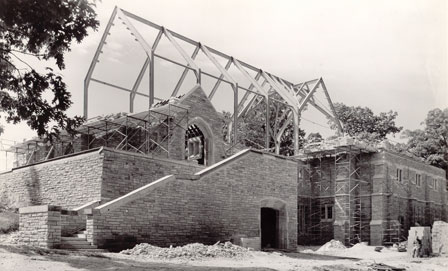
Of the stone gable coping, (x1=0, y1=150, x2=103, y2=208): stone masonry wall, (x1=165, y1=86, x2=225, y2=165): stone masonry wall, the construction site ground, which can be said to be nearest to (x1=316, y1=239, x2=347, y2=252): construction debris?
(x1=165, y1=86, x2=225, y2=165): stone masonry wall

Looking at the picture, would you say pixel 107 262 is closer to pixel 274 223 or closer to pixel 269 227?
pixel 274 223

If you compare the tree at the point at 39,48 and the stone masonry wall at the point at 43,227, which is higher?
the tree at the point at 39,48

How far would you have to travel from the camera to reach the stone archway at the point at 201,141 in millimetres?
27094

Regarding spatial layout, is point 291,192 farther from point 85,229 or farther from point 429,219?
point 429,219

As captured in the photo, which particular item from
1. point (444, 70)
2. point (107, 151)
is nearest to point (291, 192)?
point (107, 151)

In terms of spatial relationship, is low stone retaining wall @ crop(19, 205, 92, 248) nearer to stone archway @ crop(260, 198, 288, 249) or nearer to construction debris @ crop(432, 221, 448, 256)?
stone archway @ crop(260, 198, 288, 249)

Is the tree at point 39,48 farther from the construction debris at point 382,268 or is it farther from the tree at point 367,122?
the tree at point 367,122

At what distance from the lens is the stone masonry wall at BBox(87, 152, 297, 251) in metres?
16.5

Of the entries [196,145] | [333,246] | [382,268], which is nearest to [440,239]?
[382,268]

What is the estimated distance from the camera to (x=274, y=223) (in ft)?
79.3

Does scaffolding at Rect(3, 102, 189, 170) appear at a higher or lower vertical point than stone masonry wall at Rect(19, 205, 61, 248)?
higher

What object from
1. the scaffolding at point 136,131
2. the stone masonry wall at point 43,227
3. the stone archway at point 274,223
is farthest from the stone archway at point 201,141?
the stone masonry wall at point 43,227

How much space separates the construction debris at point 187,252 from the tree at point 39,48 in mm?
4144

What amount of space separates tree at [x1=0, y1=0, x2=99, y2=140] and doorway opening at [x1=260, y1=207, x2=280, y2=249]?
39.1 ft
